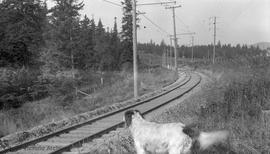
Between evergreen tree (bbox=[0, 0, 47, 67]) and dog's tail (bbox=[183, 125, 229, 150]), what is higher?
evergreen tree (bbox=[0, 0, 47, 67])

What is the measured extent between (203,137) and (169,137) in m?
0.46

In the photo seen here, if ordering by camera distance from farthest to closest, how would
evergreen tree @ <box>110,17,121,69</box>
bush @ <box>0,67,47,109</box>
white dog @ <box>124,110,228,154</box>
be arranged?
1. evergreen tree @ <box>110,17,121,69</box>
2. bush @ <box>0,67,47,109</box>
3. white dog @ <box>124,110,228,154</box>

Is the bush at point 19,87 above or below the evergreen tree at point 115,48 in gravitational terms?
below

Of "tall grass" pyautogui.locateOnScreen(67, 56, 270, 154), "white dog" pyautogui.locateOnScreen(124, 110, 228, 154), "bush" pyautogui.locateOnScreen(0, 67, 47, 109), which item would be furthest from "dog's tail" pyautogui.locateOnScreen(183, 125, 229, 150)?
"bush" pyautogui.locateOnScreen(0, 67, 47, 109)

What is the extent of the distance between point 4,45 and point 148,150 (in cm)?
3457

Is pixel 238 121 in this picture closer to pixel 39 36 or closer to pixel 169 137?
pixel 169 137

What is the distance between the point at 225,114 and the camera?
768 centimetres

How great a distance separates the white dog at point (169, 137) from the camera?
3.84 metres

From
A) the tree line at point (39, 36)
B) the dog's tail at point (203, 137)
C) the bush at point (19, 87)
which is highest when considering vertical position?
the tree line at point (39, 36)

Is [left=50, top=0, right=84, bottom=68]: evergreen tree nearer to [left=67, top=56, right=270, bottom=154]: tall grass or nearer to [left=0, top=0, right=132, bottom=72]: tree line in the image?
[left=0, top=0, right=132, bottom=72]: tree line

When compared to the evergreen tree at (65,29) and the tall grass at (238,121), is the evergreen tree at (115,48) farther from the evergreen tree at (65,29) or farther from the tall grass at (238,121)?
the tall grass at (238,121)

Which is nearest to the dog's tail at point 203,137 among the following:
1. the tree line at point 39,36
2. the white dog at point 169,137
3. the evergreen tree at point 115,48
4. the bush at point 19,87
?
the white dog at point 169,137

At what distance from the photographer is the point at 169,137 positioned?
3.98m

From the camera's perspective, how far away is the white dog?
3.84m
